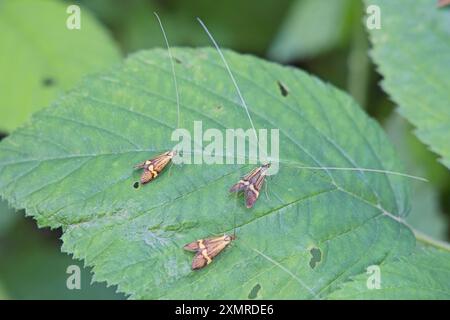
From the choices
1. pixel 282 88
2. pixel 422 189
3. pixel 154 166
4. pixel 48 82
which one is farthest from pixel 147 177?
pixel 422 189

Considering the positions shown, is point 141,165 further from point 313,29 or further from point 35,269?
point 313,29

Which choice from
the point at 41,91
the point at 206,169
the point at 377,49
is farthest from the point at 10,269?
the point at 377,49

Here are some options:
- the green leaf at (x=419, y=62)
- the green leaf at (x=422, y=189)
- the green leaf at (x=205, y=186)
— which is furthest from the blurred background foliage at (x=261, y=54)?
the green leaf at (x=205, y=186)

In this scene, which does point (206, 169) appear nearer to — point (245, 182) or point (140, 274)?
point (245, 182)

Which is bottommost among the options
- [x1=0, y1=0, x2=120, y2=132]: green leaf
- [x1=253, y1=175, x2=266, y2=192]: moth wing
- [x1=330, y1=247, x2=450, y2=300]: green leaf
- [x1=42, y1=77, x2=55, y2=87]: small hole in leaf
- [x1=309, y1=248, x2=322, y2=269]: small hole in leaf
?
[x1=330, y1=247, x2=450, y2=300]: green leaf

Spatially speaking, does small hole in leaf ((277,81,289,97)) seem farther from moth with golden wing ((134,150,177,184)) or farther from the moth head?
the moth head

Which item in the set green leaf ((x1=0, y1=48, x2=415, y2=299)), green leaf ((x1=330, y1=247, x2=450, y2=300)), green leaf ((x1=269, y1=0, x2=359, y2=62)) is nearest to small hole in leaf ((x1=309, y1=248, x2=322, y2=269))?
green leaf ((x1=0, y1=48, x2=415, y2=299))
